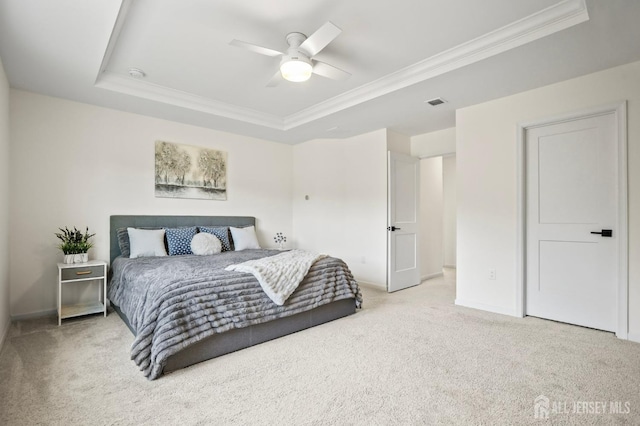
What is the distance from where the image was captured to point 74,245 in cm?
341

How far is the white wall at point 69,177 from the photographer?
10.9ft

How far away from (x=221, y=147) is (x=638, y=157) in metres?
4.79

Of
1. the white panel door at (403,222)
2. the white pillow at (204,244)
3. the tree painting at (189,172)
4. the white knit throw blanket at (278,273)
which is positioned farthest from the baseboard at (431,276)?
the tree painting at (189,172)

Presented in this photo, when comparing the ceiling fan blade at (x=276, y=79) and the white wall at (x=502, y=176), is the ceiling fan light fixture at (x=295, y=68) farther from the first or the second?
the white wall at (x=502, y=176)

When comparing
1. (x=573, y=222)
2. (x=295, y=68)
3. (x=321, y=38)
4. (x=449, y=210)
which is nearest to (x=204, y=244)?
(x=295, y=68)

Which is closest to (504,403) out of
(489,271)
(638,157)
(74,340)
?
(489,271)

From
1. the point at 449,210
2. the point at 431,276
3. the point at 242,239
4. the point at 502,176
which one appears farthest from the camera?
the point at 449,210

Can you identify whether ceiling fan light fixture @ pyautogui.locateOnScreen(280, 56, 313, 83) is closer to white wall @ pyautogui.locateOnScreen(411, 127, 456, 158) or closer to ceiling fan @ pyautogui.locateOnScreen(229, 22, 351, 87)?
ceiling fan @ pyautogui.locateOnScreen(229, 22, 351, 87)

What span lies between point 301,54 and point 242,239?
110 inches

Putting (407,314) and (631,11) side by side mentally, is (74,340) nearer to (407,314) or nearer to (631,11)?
(407,314)

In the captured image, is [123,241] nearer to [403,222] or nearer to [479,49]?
[403,222]

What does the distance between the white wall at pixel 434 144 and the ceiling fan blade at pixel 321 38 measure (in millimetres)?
2869

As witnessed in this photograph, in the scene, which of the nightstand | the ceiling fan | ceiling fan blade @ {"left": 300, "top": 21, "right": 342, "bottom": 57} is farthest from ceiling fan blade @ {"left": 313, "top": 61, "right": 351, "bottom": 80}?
the nightstand

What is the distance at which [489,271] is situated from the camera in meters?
3.59
